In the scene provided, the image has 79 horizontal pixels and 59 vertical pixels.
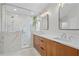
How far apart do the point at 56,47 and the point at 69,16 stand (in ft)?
1.83

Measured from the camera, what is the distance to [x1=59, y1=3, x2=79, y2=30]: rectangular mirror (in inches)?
81.4

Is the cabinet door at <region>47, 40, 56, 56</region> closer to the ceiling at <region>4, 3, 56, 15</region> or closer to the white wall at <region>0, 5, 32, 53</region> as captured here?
the white wall at <region>0, 5, 32, 53</region>

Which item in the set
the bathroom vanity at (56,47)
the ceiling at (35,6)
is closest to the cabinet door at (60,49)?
the bathroom vanity at (56,47)

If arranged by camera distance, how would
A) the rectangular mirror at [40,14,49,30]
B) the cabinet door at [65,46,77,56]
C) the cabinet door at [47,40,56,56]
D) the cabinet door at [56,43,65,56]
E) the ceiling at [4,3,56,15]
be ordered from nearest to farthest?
the cabinet door at [65,46,77,56], the cabinet door at [56,43,65,56], the ceiling at [4,3,56,15], the cabinet door at [47,40,56,56], the rectangular mirror at [40,14,49,30]

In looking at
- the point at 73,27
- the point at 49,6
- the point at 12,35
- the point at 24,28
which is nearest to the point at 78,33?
the point at 73,27

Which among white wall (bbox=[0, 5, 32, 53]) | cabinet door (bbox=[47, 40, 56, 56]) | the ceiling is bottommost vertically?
cabinet door (bbox=[47, 40, 56, 56])

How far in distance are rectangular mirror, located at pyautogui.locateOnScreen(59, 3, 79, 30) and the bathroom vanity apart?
303 mm

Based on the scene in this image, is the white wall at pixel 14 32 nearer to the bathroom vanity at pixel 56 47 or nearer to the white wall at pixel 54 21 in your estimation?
the bathroom vanity at pixel 56 47

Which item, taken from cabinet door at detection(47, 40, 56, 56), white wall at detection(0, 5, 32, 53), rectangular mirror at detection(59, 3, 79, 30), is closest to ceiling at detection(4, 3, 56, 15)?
white wall at detection(0, 5, 32, 53)

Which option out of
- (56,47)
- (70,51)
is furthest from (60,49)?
(70,51)

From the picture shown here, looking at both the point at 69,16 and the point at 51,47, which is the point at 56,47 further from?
the point at 69,16

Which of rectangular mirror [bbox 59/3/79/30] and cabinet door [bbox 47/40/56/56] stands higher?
rectangular mirror [bbox 59/3/79/30]

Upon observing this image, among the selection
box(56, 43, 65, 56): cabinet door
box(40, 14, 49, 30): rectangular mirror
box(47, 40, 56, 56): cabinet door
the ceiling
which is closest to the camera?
box(56, 43, 65, 56): cabinet door

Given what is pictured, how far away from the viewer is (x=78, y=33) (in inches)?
79.8
